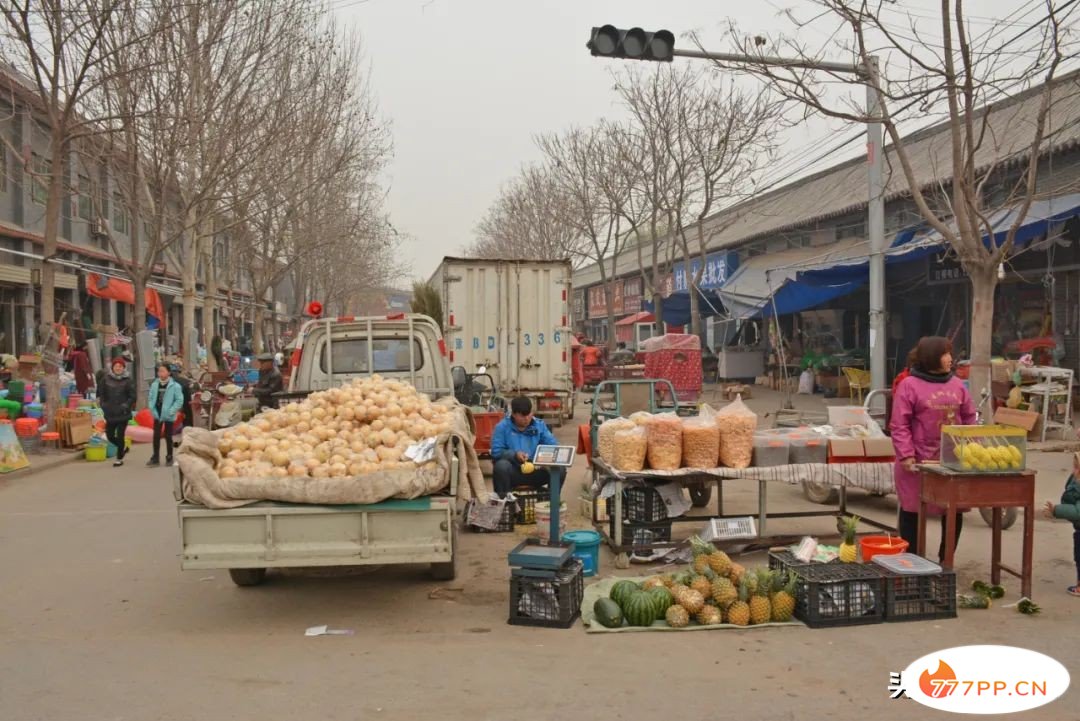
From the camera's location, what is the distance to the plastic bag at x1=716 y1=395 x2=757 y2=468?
7.43m

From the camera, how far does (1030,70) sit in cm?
1027

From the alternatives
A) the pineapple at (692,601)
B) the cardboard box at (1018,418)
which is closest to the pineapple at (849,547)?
the pineapple at (692,601)

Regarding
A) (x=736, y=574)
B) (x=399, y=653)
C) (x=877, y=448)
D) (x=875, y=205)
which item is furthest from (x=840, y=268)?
(x=399, y=653)

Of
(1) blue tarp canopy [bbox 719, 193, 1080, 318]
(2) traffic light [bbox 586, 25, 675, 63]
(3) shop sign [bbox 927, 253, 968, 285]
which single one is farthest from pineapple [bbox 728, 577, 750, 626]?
(3) shop sign [bbox 927, 253, 968, 285]

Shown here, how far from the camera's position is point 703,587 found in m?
5.92

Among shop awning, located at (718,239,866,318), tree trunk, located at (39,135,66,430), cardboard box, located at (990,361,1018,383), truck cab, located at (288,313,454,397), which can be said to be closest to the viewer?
truck cab, located at (288,313,454,397)

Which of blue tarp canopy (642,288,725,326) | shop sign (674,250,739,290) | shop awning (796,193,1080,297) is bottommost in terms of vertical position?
blue tarp canopy (642,288,725,326)

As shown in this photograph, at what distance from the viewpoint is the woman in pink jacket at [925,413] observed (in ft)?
21.2

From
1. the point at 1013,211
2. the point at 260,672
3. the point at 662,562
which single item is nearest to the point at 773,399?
the point at 1013,211

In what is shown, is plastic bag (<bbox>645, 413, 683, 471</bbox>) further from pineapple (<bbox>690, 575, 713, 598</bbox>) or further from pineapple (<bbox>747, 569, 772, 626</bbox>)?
pineapple (<bbox>747, 569, 772, 626</bbox>)

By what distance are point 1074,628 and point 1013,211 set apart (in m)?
11.5

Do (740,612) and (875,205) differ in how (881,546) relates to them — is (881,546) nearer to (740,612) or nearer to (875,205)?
(740,612)

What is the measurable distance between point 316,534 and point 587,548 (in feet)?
7.27

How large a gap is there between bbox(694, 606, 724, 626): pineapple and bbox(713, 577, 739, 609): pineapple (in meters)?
0.06
